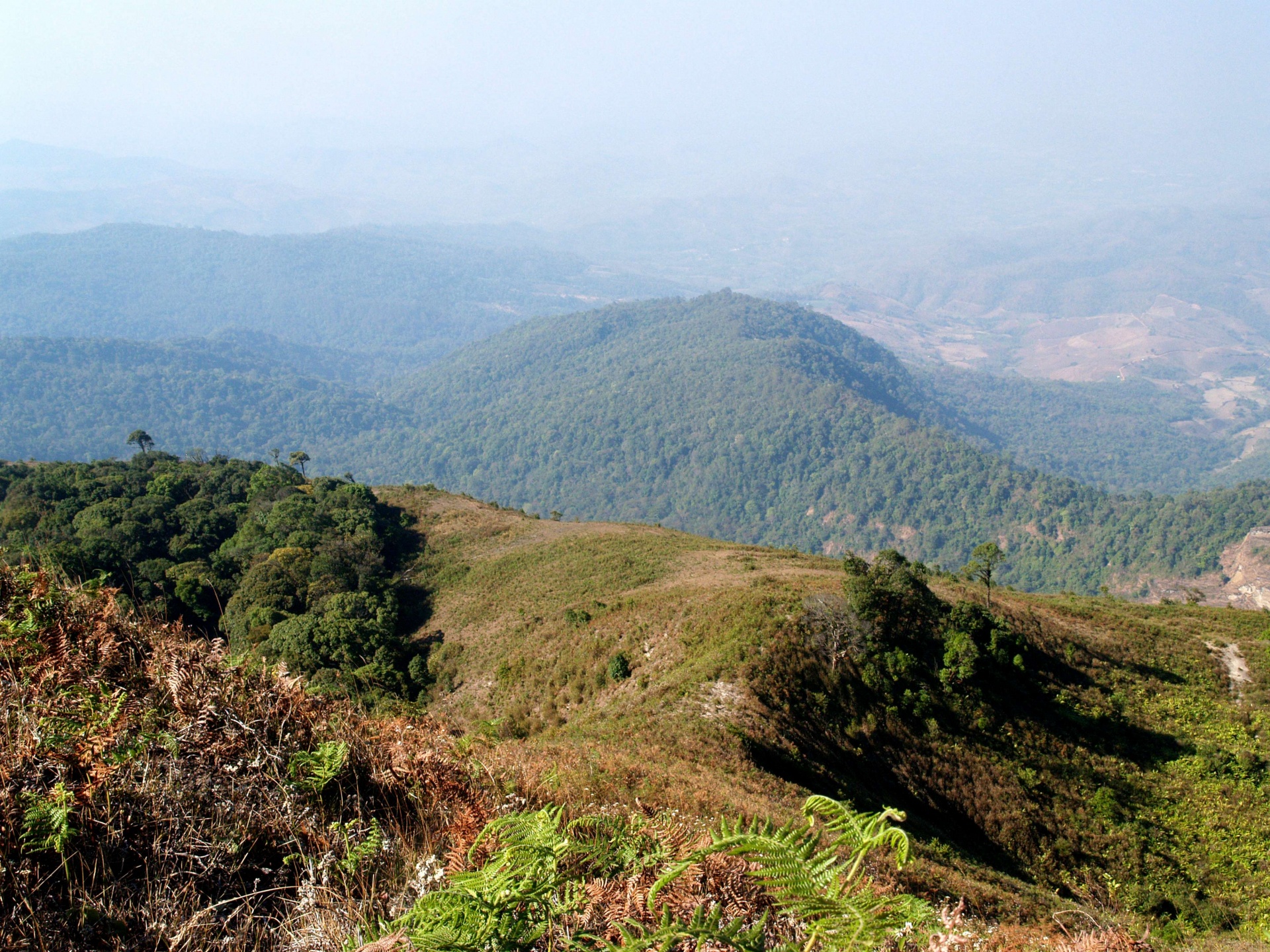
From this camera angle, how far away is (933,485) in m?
140

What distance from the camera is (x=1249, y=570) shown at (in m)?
88.1

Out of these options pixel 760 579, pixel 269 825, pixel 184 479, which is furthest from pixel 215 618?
pixel 269 825

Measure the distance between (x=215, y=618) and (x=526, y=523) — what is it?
60.7ft

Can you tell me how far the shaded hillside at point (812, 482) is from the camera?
4348 inches

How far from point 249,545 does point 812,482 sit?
133284 mm

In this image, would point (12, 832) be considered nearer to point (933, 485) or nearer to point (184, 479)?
point (184, 479)

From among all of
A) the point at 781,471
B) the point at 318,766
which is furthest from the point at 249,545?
the point at 781,471

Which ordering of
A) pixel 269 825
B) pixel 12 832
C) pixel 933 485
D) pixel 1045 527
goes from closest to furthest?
pixel 12 832
pixel 269 825
pixel 1045 527
pixel 933 485

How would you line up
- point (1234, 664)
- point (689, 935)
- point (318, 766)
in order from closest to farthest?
point (689, 935) < point (318, 766) < point (1234, 664)

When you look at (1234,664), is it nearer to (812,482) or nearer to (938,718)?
(938,718)

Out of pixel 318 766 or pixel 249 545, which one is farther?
pixel 249 545

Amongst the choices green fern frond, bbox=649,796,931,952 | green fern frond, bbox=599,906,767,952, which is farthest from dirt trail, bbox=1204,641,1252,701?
green fern frond, bbox=599,906,767,952

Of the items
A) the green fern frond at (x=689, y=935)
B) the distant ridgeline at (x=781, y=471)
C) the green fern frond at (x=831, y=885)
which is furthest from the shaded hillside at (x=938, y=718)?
the distant ridgeline at (x=781, y=471)

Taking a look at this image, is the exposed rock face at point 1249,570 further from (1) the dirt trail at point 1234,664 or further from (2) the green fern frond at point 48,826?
(2) the green fern frond at point 48,826
